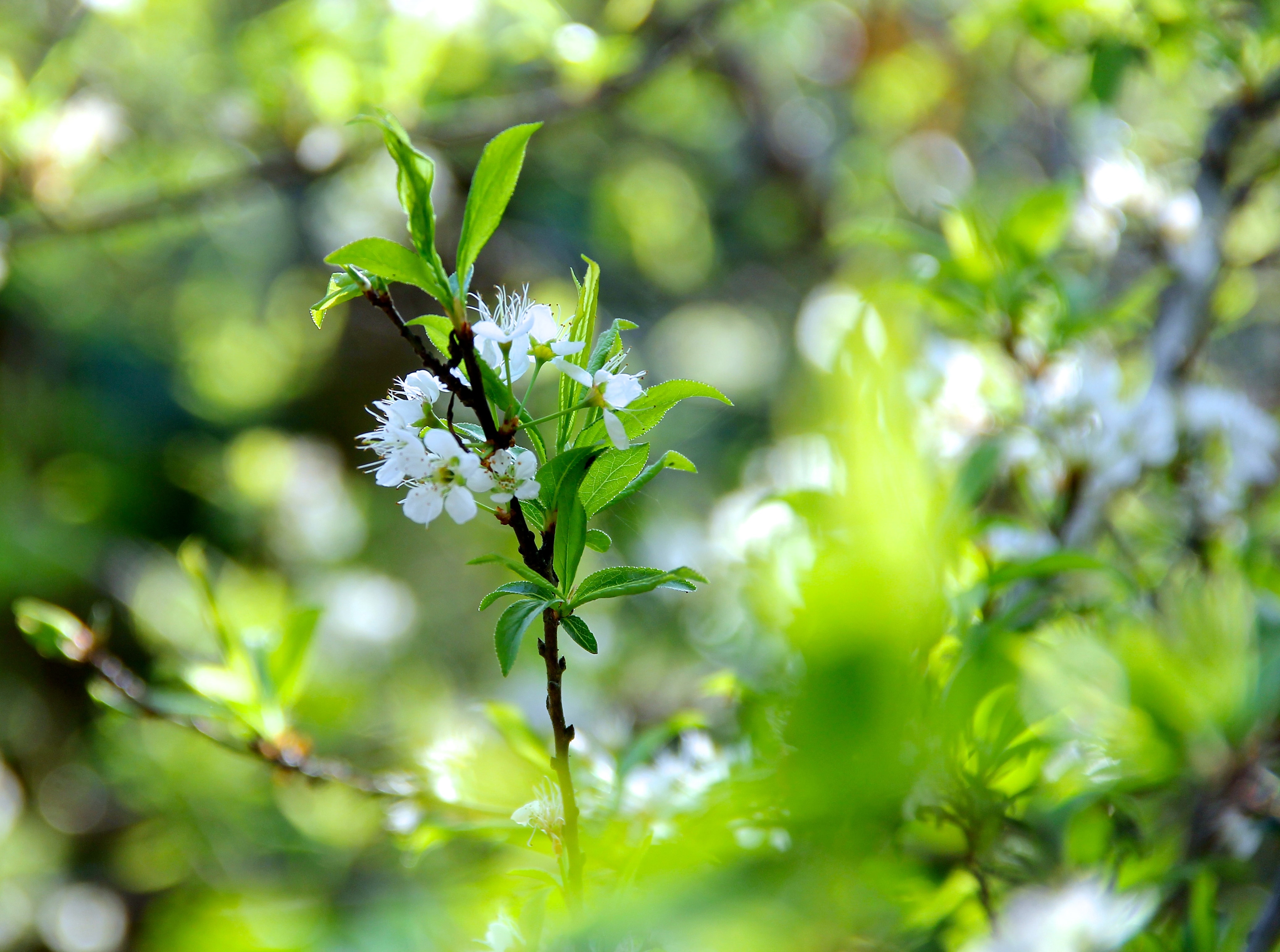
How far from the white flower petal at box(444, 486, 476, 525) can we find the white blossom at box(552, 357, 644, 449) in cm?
7

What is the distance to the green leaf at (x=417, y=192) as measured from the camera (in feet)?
1.09

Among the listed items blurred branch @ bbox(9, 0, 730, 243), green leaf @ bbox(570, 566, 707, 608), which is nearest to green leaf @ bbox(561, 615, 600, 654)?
green leaf @ bbox(570, 566, 707, 608)

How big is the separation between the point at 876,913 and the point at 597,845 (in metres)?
0.16

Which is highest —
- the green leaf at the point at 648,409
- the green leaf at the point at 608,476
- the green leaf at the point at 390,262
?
the green leaf at the point at 390,262

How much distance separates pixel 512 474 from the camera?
384mm

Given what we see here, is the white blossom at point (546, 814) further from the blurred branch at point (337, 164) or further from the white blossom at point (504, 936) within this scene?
the blurred branch at point (337, 164)

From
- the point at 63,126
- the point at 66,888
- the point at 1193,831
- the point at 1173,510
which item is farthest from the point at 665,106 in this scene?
the point at 66,888

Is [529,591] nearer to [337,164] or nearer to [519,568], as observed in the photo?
[519,568]

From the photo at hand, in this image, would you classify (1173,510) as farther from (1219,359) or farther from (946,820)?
(1219,359)

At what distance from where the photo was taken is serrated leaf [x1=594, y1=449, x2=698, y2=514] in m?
0.37

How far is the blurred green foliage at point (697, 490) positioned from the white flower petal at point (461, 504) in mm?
156

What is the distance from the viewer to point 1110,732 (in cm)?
48

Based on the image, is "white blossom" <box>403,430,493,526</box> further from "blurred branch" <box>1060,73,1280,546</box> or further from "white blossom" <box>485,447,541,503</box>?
"blurred branch" <box>1060,73,1280,546</box>

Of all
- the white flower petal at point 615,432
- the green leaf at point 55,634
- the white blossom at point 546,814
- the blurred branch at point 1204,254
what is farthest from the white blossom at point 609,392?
the blurred branch at point 1204,254
